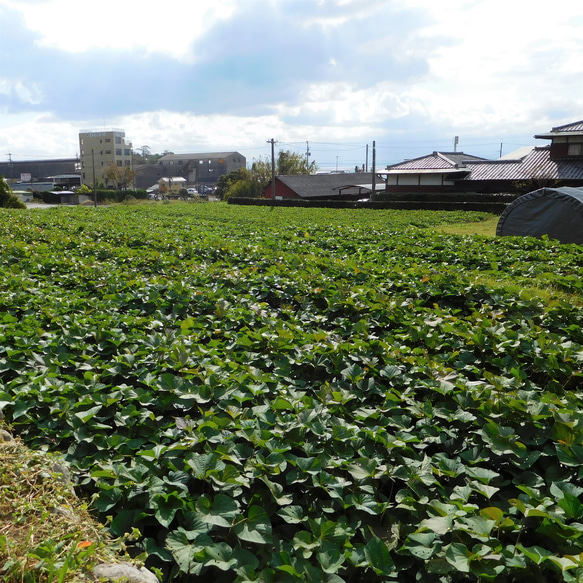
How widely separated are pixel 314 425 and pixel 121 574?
51.0 inches

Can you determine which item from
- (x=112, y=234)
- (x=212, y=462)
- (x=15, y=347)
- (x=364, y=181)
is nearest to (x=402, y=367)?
(x=212, y=462)

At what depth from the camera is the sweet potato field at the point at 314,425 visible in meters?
2.21

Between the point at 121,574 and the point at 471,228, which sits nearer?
the point at 121,574

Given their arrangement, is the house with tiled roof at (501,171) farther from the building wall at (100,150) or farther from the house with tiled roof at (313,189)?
the building wall at (100,150)

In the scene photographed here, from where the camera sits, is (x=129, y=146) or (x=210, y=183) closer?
(x=129, y=146)

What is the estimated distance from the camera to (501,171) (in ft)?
125

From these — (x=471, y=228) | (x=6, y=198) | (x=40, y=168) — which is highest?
(x=40, y=168)

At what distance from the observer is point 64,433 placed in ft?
10.1

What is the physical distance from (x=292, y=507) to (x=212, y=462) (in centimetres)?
47

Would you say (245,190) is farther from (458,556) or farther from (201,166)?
(458,556)

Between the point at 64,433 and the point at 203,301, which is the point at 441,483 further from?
the point at 203,301

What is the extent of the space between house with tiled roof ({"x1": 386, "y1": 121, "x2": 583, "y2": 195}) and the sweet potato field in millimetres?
33280

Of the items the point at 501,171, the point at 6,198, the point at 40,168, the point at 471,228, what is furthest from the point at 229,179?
the point at 40,168

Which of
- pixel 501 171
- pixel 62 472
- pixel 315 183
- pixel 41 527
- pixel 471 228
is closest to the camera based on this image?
pixel 41 527
